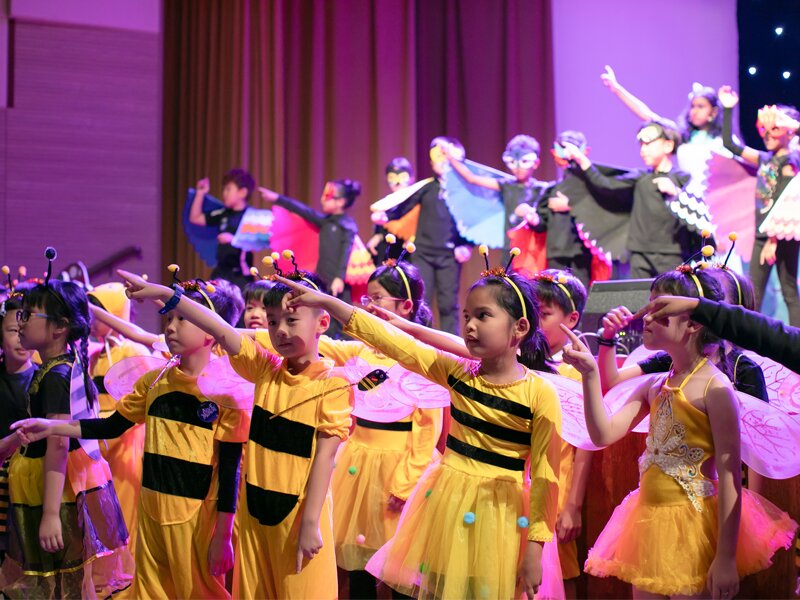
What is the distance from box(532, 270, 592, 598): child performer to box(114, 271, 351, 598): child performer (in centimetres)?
84

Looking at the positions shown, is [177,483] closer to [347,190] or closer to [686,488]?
[686,488]

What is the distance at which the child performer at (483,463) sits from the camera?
245 centimetres

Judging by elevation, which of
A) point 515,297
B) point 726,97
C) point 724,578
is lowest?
point 724,578

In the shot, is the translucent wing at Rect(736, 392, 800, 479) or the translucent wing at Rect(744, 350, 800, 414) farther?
the translucent wing at Rect(744, 350, 800, 414)

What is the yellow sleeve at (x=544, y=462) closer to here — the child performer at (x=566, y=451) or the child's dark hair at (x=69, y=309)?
the child performer at (x=566, y=451)

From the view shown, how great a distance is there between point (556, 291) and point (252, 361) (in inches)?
50.6

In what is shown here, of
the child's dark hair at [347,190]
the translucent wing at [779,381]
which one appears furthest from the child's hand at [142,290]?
the child's dark hair at [347,190]

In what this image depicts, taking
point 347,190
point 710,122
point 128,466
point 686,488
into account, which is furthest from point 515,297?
point 347,190

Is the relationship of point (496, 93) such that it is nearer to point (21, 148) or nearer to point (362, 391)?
point (21, 148)

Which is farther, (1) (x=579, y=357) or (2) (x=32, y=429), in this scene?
(2) (x=32, y=429)

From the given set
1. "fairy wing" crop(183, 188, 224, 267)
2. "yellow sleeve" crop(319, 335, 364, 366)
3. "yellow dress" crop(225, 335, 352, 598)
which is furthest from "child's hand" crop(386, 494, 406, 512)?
"fairy wing" crop(183, 188, 224, 267)

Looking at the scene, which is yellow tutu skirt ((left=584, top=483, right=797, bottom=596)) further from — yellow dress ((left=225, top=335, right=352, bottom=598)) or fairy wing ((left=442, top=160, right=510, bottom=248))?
fairy wing ((left=442, top=160, right=510, bottom=248))

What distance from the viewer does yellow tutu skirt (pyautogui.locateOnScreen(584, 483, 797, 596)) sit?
2.41 meters

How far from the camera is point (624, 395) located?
2760mm
